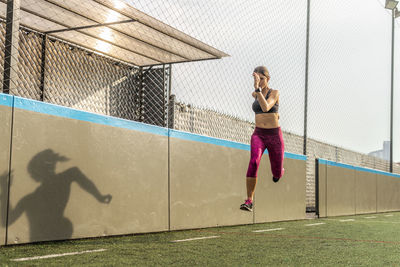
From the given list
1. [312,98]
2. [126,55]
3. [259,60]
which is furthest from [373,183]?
[126,55]

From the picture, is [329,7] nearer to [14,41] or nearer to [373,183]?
[373,183]

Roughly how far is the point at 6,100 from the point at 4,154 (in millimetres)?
574

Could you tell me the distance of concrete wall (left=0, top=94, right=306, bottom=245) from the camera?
5.54 m

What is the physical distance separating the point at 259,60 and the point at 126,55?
3.11 meters

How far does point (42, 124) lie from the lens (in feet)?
19.0

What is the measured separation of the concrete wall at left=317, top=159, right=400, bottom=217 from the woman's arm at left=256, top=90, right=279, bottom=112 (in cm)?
820

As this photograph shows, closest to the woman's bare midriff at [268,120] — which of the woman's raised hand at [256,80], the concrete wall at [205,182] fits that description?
the woman's raised hand at [256,80]

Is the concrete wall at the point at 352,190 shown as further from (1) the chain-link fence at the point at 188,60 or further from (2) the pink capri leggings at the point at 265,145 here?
(2) the pink capri leggings at the point at 265,145

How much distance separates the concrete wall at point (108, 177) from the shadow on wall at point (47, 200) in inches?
0.4

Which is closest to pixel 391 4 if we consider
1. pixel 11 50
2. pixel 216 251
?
pixel 216 251

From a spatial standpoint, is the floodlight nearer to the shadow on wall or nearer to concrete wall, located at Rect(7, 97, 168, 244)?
concrete wall, located at Rect(7, 97, 168, 244)

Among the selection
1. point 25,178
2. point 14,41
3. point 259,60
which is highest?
point 259,60

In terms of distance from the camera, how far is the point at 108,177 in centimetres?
679

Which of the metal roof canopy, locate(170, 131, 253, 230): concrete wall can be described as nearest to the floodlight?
the metal roof canopy
